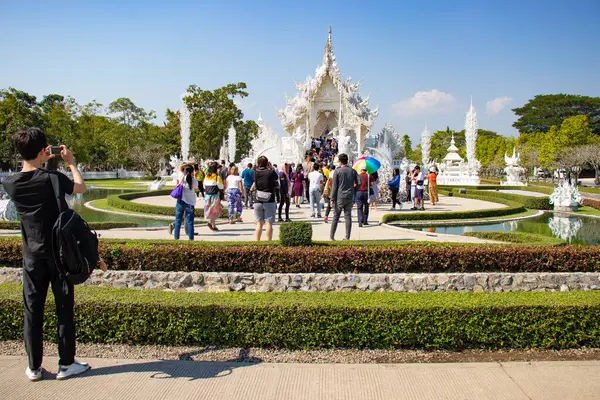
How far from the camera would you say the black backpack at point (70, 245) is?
14.4 ft

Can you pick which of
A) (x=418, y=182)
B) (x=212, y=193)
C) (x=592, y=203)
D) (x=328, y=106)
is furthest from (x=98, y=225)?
(x=328, y=106)

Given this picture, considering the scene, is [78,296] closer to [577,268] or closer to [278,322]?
[278,322]

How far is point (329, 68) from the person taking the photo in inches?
1497

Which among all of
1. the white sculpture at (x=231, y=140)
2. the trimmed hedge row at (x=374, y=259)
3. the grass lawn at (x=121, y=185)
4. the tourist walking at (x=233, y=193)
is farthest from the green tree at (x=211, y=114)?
the trimmed hedge row at (x=374, y=259)

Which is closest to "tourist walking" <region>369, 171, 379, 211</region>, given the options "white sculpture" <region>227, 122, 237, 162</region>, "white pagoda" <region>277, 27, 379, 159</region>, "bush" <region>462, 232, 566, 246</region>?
"bush" <region>462, 232, 566, 246</region>

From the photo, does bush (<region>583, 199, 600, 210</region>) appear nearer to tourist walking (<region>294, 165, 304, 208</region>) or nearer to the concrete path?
tourist walking (<region>294, 165, 304, 208</region>)

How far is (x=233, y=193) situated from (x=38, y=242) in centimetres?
1017

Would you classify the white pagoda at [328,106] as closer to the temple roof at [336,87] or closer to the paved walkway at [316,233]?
the temple roof at [336,87]

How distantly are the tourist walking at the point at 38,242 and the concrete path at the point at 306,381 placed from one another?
0.31 metres

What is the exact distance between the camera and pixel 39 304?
4.58 meters

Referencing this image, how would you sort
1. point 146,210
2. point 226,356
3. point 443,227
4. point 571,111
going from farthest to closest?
1. point 571,111
2. point 146,210
3. point 443,227
4. point 226,356

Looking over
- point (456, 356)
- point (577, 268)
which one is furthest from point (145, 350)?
point (577, 268)

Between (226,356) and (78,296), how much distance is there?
2001mm

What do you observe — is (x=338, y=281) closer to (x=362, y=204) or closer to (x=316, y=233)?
(x=316, y=233)
